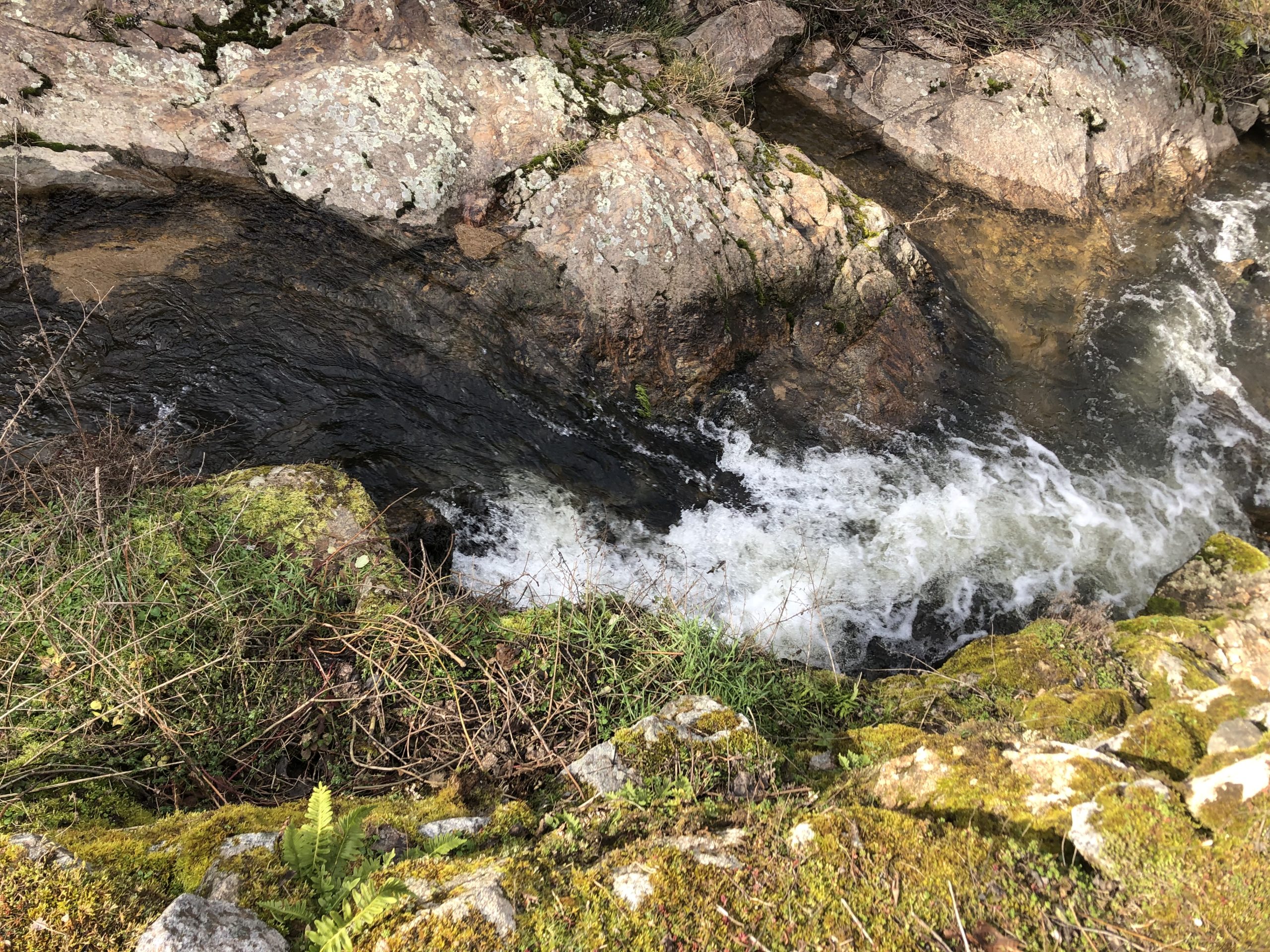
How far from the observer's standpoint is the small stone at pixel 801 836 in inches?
74.8

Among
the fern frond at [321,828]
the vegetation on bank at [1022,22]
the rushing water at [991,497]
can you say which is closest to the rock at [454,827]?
the fern frond at [321,828]

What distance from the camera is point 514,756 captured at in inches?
111

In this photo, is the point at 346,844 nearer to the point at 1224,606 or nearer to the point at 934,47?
the point at 1224,606

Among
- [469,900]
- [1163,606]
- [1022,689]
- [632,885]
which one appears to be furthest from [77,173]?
[1163,606]

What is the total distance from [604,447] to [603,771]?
2980mm

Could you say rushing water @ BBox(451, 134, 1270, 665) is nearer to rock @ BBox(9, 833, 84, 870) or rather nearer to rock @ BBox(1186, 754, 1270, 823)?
rock @ BBox(1186, 754, 1270, 823)

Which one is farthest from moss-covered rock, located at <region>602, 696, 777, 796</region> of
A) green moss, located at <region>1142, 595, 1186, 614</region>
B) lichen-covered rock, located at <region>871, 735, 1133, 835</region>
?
green moss, located at <region>1142, 595, 1186, 614</region>

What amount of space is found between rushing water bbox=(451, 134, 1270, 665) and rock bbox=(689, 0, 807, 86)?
2.37 meters

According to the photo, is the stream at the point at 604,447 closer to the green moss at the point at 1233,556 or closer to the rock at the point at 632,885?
the green moss at the point at 1233,556

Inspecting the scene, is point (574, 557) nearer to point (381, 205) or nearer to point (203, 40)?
point (381, 205)

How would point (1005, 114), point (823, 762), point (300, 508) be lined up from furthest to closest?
1. point (1005, 114)
2. point (300, 508)
3. point (823, 762)

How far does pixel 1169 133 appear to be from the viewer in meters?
7.75

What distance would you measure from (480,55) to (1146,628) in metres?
5.59

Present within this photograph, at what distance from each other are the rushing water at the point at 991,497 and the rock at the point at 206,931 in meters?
2.26
